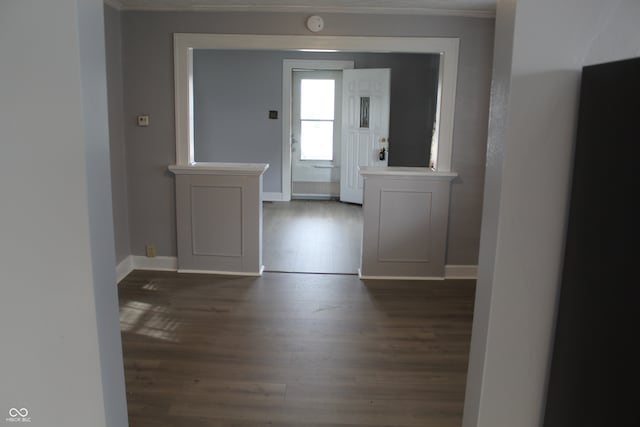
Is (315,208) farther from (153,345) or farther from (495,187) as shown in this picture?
(495,187)

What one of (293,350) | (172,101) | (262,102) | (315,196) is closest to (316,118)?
(262,102)

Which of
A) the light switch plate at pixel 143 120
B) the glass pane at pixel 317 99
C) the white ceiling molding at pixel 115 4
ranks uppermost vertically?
the white ceiling molding at pixel 115 4

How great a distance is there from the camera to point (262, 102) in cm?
778

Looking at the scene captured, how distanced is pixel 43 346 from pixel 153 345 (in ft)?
6.28

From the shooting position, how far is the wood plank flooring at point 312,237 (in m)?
4.99

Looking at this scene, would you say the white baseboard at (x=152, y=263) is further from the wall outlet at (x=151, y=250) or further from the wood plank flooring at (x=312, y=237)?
the wood plank flooring at (x=312, y=237)

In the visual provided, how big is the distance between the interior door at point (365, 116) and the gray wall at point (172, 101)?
110 inches

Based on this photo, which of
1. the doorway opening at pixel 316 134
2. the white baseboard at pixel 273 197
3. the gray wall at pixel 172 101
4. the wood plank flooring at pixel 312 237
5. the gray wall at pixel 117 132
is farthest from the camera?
the white baseboard at pixel 273 197

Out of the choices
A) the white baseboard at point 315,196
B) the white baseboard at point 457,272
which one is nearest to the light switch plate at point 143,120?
the white baseboard at point 457,272

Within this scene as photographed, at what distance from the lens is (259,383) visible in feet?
9.17

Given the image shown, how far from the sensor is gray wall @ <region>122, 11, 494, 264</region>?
4297 millimetres

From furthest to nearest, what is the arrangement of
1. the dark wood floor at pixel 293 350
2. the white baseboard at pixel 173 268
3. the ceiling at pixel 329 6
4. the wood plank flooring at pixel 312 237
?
1. the wood plank flooring at pixel 312 237
2. the white baseboard at pixel 173 268
3. the ceiling at pixel 329 6
4. the dark wood floor at pixel 293 350

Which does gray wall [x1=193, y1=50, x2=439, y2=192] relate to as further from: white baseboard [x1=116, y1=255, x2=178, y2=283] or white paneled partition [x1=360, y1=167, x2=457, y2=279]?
white baseboard [x1=116, y1=255, x2=178, y2=283]

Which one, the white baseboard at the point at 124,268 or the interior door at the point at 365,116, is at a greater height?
the interior door at the point at 365,116
